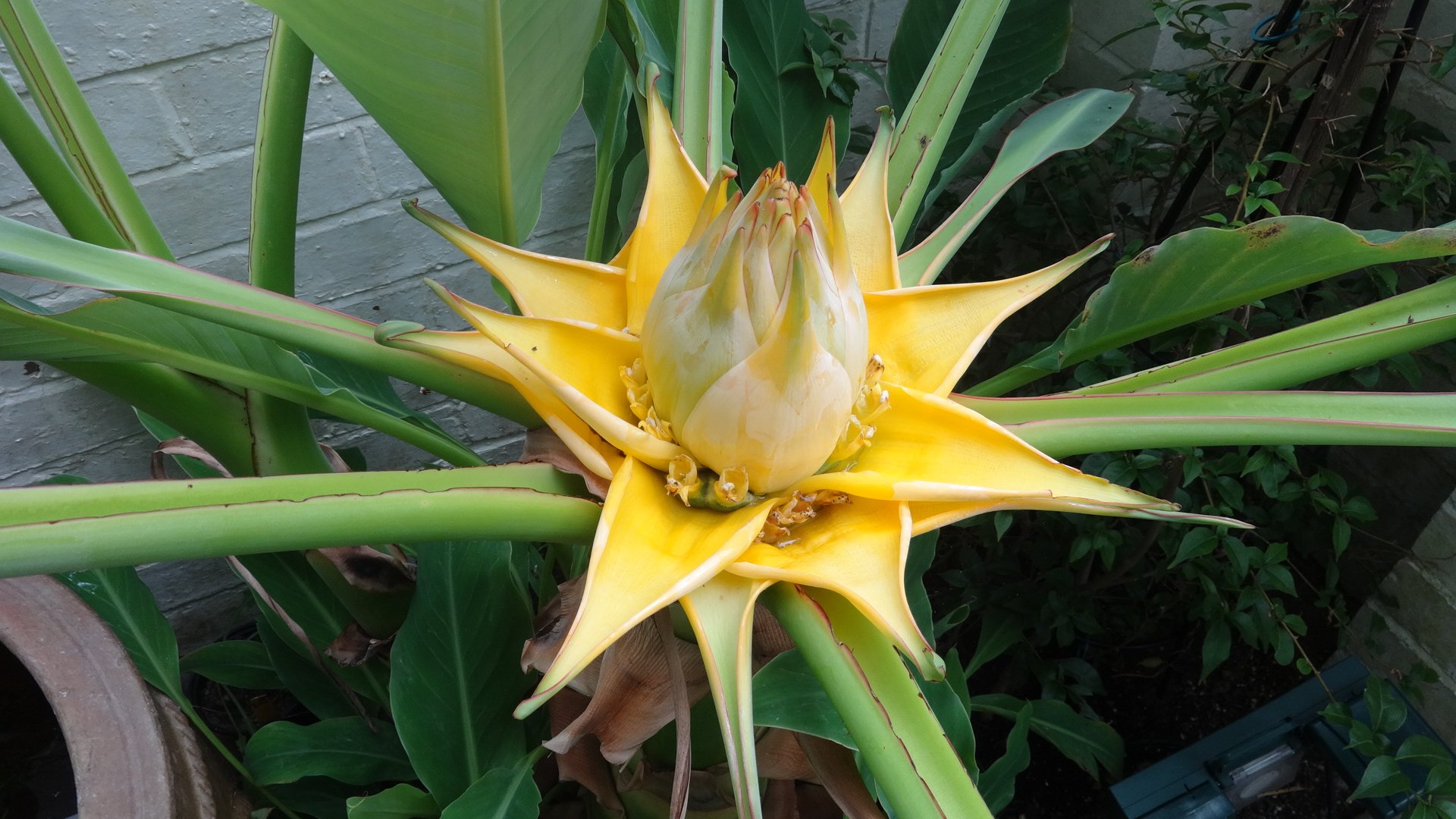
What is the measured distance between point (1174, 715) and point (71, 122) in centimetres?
110

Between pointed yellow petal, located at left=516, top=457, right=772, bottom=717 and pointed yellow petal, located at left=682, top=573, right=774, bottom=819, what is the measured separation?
0.01 m

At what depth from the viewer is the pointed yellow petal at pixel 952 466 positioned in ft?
1.15

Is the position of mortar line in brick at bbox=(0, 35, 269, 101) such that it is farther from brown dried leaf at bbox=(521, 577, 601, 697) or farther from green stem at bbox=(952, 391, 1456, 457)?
green stem at bbox=(952, 391, 1456, 457)

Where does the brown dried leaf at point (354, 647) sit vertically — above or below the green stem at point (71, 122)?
below

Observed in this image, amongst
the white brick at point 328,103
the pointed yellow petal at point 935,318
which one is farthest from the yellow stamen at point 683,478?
the white brick at point 328,103

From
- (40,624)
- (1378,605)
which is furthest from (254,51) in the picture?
(1378,605)

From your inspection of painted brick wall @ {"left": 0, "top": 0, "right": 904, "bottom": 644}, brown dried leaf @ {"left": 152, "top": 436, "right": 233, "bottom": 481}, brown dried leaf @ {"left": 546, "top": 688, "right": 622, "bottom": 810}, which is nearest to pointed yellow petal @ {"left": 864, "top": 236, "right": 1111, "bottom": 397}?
brown dried leaf @ {"left": 546, "top": 688, "right": 622, "bottom": 810}

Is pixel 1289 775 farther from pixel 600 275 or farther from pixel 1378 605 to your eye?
pixel 600 275

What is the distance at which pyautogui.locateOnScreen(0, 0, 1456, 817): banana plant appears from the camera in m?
0.32

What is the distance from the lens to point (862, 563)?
13.9 inches

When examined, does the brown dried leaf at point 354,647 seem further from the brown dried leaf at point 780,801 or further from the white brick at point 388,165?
the white brick at point 388,165

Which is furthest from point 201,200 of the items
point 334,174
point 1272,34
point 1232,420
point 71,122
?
point 1272,34

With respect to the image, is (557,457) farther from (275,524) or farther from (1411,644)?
(1411,644)

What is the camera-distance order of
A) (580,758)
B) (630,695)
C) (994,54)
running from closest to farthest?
(630,695), (580,758), (994,54)
